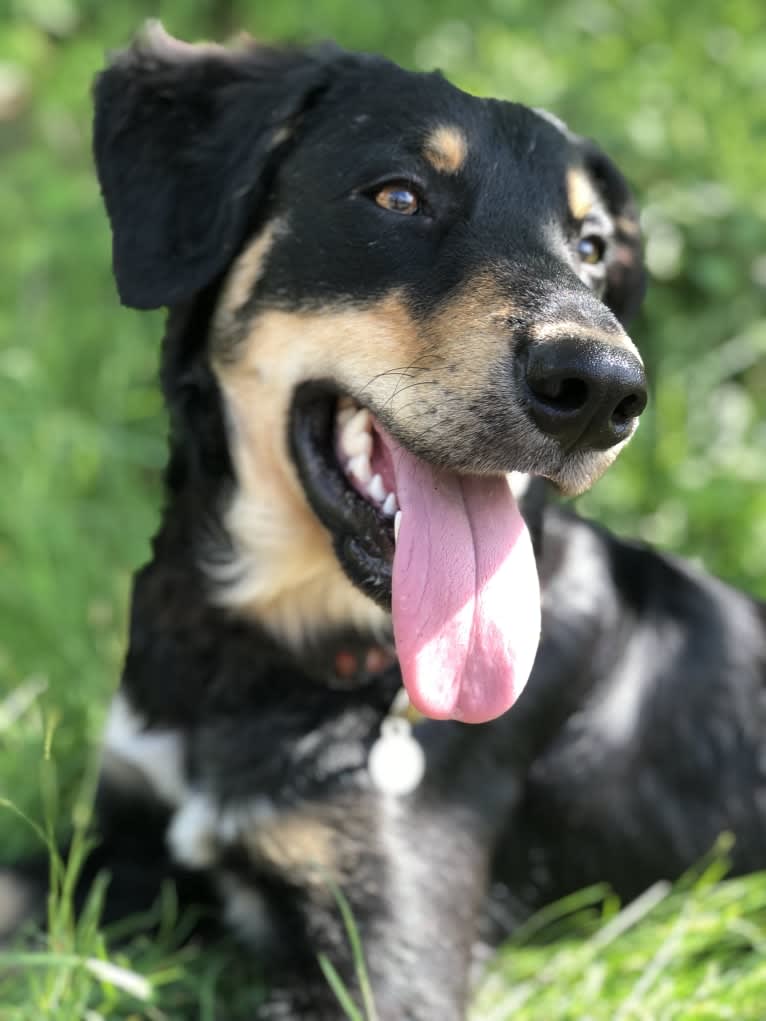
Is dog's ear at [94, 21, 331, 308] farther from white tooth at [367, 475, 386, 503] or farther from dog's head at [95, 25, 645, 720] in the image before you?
white tooth at [367, 475, 386, 503]

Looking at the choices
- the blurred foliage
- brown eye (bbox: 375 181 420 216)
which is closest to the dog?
brown eye (bbox: 375 181 420 216)

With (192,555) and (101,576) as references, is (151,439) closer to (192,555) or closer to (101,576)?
(101,576)

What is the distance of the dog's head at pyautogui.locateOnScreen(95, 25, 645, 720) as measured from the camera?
2.21 meters

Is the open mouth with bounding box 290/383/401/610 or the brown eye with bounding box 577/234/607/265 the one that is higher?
the brown eye with bounding box 577/234/607/265

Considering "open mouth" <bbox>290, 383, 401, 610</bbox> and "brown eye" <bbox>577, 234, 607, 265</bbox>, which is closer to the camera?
"open mouth" <bbox>290, 383, 401, 610</bbox>

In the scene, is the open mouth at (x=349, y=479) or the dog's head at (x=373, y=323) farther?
the open mouth at (x=349, y=479)

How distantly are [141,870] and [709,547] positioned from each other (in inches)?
97.0

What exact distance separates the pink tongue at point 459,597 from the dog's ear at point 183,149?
2.14 feet

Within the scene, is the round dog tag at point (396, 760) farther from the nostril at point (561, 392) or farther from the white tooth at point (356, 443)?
the nostril at point (561, 392)

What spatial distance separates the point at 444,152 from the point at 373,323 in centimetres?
40

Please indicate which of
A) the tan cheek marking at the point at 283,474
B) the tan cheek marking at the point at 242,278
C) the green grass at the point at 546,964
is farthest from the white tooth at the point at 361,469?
the green grass at the point at 546,964

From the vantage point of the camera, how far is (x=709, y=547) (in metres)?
A: 4.49

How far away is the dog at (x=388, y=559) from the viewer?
7.48 feet

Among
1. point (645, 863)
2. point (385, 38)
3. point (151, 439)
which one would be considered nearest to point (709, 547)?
point (645, 863)
